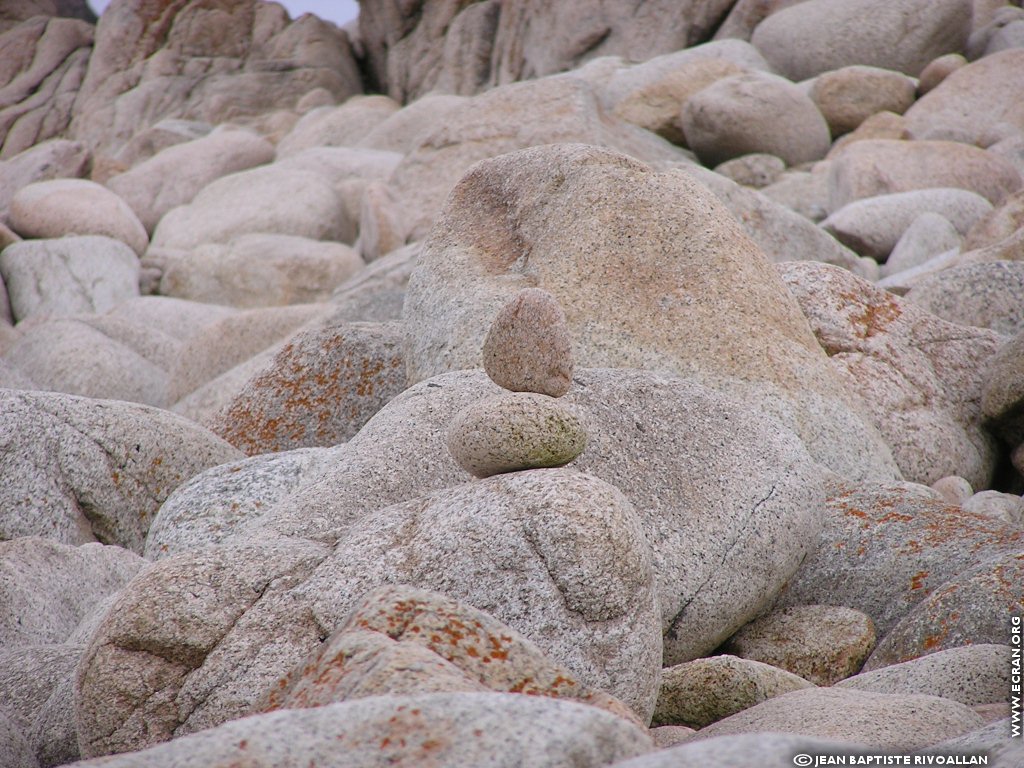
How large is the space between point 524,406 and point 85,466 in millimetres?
4867

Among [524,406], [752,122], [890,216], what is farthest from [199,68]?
[524,406]

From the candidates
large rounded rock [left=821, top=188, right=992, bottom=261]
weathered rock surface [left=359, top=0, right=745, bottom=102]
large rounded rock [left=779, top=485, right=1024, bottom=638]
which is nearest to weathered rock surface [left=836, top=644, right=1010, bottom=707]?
large rounded rock [left=779, top=485, right=1024, bottom=638]

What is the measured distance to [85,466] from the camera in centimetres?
938

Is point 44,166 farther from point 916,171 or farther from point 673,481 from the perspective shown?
point 673,481

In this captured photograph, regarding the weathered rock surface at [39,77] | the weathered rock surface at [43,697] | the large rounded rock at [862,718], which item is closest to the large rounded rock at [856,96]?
the large rounded rock at [862,718]

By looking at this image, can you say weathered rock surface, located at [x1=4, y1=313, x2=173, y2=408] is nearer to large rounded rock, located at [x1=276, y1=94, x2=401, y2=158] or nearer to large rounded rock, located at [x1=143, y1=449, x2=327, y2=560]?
large rounded rock, located at [x1=143, y1=449, x2=327, y2=560]

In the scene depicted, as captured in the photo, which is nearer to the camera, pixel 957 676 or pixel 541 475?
pixel 957 676

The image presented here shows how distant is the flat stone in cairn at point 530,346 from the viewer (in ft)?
20.8

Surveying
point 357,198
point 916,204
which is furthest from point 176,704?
point 357,198

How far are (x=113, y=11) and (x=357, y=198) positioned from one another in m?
23.9

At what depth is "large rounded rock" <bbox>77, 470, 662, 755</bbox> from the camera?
535cm

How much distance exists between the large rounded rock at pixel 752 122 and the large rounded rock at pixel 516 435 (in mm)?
16414

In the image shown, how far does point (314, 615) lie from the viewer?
18.1 ft

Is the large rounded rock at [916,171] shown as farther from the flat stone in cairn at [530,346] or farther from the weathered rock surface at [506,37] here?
the weathered rock surface at [506,37]
